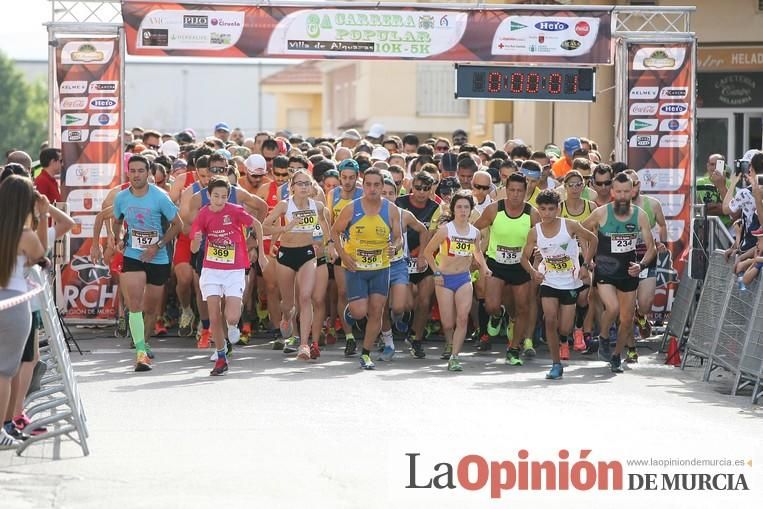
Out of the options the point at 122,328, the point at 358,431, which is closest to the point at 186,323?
the point at 122,328

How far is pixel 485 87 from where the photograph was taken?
18609 millimetres

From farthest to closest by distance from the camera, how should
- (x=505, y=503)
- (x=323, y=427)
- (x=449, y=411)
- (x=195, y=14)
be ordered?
(x=195, y=14) → (x=449, y=411) → (x=323, y=427) → (x=505, y=503)

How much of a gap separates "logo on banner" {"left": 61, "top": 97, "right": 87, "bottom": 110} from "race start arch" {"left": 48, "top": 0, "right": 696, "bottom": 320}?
0.04 ft

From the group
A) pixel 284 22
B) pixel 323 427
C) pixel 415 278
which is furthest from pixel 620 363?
pixel 284 22

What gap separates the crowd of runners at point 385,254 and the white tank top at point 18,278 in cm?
445

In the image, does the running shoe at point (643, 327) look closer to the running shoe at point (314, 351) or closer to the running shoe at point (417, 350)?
the running shoe at point (417, 350)

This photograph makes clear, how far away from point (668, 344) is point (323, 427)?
6.58m

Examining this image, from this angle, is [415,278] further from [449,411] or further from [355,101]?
[355,101]

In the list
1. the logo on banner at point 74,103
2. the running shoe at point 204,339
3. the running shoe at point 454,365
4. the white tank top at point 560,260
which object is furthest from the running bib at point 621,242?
the logo on banner at point 74,103

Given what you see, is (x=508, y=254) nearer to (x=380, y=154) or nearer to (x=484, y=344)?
(x=484, y=344)

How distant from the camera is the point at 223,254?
545 inches

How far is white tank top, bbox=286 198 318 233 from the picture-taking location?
14.8 metres

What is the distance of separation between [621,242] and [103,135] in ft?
20.8

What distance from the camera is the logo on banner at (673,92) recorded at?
17688mm
